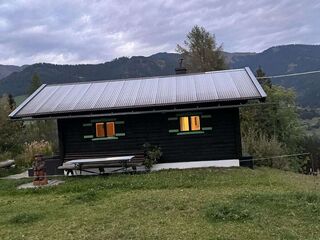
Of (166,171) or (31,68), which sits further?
(31,68)

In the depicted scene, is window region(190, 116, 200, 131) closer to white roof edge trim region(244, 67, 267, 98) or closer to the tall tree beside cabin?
white roof edge trim region(244, 67, 267, 98)

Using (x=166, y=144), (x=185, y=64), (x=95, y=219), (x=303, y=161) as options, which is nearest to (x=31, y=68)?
(x=185, y=64)

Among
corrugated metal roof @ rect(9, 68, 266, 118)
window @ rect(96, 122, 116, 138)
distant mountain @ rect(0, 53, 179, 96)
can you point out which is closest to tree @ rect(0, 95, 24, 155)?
corrugated metal roof @ rect(9, 68, 266, 118)

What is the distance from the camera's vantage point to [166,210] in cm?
912

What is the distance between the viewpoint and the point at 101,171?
621 inches

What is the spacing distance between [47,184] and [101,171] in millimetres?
2313

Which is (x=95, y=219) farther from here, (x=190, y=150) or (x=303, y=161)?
(x=303, y=161)

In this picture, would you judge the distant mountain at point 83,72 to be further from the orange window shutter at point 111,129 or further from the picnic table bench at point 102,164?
the picnic table bench at point 102,164

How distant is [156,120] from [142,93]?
144cm

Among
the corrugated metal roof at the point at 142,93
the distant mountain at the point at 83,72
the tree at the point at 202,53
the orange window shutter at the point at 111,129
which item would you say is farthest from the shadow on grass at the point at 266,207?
the distant mountain at the point at 83,72

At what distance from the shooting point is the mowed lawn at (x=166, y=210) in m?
7.42

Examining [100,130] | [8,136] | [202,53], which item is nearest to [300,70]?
[202,53]

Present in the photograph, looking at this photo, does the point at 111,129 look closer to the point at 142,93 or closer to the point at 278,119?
the point at 142,93

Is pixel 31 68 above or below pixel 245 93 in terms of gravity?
above
